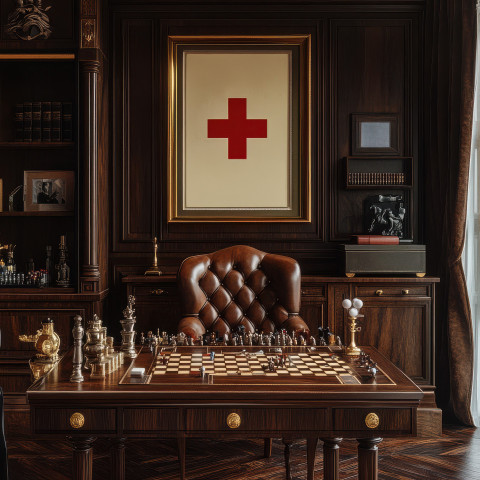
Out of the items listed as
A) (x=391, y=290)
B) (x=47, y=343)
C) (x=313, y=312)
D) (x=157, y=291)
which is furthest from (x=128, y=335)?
(x=391, y=290)

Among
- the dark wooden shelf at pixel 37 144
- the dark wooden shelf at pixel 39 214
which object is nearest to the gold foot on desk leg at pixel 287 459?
the dark wooden shelf at pixel 39 214

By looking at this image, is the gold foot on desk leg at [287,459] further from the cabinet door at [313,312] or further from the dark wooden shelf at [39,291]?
the dark wooden shelf at [39,291]

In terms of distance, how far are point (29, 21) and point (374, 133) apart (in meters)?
2.39

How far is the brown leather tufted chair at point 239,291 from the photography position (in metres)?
3.22

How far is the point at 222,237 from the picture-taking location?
402cm

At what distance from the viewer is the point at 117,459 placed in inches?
101

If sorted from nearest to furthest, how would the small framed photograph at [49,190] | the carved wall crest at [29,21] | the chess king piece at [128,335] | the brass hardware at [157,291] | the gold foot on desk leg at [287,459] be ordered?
1. the chess king piece at [128,335]
2. the gold foot on desk leg at [287,459]
3. the carved wall crest at [29,21]
4. the brass hardware at [157,291]
5. the small framed photograph at [49,190]

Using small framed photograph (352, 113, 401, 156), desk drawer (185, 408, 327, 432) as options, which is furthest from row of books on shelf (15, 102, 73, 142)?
desk drawer (185, 408, 327, 432)

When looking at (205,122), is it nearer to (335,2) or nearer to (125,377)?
(335,2)

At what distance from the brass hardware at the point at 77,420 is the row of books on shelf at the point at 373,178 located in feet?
8.68

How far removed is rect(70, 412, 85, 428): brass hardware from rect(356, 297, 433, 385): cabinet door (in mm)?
2172

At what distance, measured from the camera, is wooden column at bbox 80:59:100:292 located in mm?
3576

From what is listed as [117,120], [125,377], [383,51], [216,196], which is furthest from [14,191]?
[383,51]

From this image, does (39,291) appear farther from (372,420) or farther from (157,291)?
(372,420)
